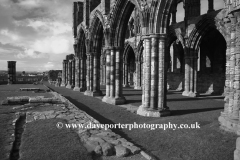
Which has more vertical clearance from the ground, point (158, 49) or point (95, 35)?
point (95, 35)

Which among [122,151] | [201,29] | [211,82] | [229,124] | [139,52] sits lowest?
[122,151]

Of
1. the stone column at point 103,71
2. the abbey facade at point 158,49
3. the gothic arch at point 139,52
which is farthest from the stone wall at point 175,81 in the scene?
the stone column at point 103,71

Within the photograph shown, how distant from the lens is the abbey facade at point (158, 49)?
5824 mm

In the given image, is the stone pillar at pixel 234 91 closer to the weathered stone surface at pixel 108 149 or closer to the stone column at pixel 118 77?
the weathered stone surface at pixel 108 149

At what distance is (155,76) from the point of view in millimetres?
7957

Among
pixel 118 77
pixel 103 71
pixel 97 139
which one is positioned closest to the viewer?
pixel 97 139

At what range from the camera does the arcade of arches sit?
229 inches

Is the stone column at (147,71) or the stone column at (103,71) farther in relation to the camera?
the stone column at (103,71)

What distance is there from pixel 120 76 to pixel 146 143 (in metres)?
6.84

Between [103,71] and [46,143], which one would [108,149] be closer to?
[46,143]

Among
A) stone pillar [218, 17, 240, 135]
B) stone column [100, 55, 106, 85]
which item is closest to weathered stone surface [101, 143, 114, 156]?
stone pillar [218, 17, 240, 135]

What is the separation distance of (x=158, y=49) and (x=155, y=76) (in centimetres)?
120

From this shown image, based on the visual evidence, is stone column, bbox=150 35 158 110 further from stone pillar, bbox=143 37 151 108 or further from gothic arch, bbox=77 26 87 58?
gothic arch, bbox=77 26 87 58

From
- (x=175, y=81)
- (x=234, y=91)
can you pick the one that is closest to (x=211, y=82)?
(x=175, y=81)
